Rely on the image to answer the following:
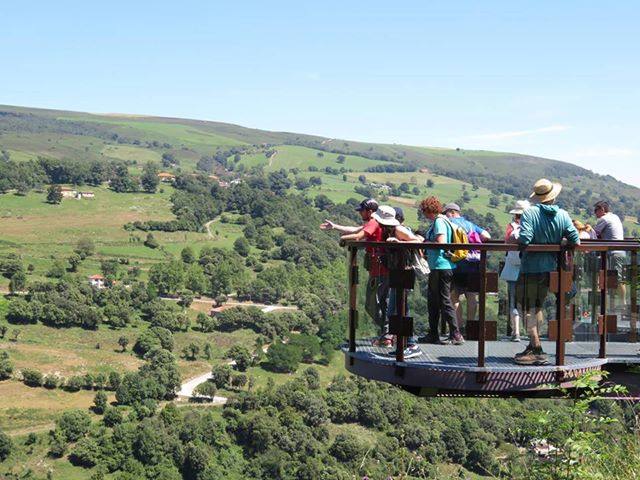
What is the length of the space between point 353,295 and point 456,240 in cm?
115

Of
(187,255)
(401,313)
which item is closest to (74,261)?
(187,255)

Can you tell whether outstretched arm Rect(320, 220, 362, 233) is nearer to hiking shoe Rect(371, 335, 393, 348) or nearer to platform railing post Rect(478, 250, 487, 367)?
hiking shoe Rect(371, 335, 393, 348)

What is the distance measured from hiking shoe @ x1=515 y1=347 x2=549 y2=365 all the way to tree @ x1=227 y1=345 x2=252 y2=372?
114 meters

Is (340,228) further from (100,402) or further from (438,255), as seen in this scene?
(100,402)

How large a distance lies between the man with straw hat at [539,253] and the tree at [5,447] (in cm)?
9335

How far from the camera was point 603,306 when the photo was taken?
26.1 feet

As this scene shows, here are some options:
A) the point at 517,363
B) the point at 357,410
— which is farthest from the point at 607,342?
the point at 357,410

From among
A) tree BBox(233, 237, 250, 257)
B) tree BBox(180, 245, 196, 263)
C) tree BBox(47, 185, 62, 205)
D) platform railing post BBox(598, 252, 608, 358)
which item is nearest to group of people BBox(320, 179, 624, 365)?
platform railing post BBox(598, 252, 608, 358)

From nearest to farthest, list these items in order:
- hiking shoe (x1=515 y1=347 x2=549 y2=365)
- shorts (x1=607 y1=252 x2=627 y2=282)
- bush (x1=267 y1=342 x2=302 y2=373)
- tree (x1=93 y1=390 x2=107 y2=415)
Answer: hiking shoe (x1=515 y1=347 x2=549 y2=365) < shorts (x1=607 y1=252 x2=627 y2=282) < tree (x1=93 y1=390 x2=107 y2=415) < bush (x1=267 y1=342 x2=302 y2=373)

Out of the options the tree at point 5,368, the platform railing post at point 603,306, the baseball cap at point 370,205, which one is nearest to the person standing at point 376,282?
the baseball cap at point 370,205

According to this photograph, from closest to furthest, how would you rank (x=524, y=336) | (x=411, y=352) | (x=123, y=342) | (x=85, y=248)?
(x=411, y=352) < (x=524, y=336) < (x=123, y=342) < (x=85, y=248)

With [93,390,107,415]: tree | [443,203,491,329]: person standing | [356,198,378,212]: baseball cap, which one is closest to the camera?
[443,203,491,329]: person standing

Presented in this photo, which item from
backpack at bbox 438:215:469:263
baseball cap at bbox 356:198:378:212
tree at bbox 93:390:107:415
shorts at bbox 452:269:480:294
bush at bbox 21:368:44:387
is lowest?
tree at bbox 93:390:107:415

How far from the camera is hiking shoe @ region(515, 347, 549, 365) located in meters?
7.46
